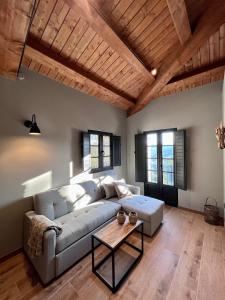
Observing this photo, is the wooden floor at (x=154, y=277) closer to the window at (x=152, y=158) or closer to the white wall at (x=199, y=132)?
the white wall at (x=199, y=132)

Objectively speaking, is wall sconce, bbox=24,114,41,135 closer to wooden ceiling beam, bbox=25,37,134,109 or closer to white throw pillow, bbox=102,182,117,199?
wooden ceiling beam, bbox=25,37,134,109

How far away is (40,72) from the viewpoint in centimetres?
255

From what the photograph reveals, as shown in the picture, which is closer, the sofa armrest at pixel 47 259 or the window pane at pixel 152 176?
the sofa armrest at pixel 47 259

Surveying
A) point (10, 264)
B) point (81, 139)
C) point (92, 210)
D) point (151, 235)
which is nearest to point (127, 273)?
point (151, 235)

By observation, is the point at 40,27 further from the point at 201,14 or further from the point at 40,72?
the point at 201,14

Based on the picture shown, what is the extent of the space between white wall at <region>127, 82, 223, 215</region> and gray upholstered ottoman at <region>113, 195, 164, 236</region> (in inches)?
49.1

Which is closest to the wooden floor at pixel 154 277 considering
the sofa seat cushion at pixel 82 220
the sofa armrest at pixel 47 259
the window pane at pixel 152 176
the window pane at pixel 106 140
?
the sofa armrest at pixel 47 259

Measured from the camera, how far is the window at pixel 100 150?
138 inches

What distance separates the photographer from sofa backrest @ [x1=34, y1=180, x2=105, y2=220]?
2.26m

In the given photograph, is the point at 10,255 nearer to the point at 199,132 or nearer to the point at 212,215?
the point at 212,215

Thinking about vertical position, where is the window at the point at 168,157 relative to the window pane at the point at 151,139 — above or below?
below

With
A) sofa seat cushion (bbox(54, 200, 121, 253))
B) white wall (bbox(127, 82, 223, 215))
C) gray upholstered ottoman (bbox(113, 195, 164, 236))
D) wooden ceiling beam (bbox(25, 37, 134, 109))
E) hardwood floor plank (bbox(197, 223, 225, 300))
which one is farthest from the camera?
white wall (bbox(127, 82, 223, 215))

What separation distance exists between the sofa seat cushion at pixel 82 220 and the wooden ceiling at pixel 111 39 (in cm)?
232

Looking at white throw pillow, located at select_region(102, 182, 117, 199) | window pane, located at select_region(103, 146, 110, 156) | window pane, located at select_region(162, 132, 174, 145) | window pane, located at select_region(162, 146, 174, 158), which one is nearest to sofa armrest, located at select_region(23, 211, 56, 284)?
white throw pillow, located at select_region(102, 182, 117, 199)
